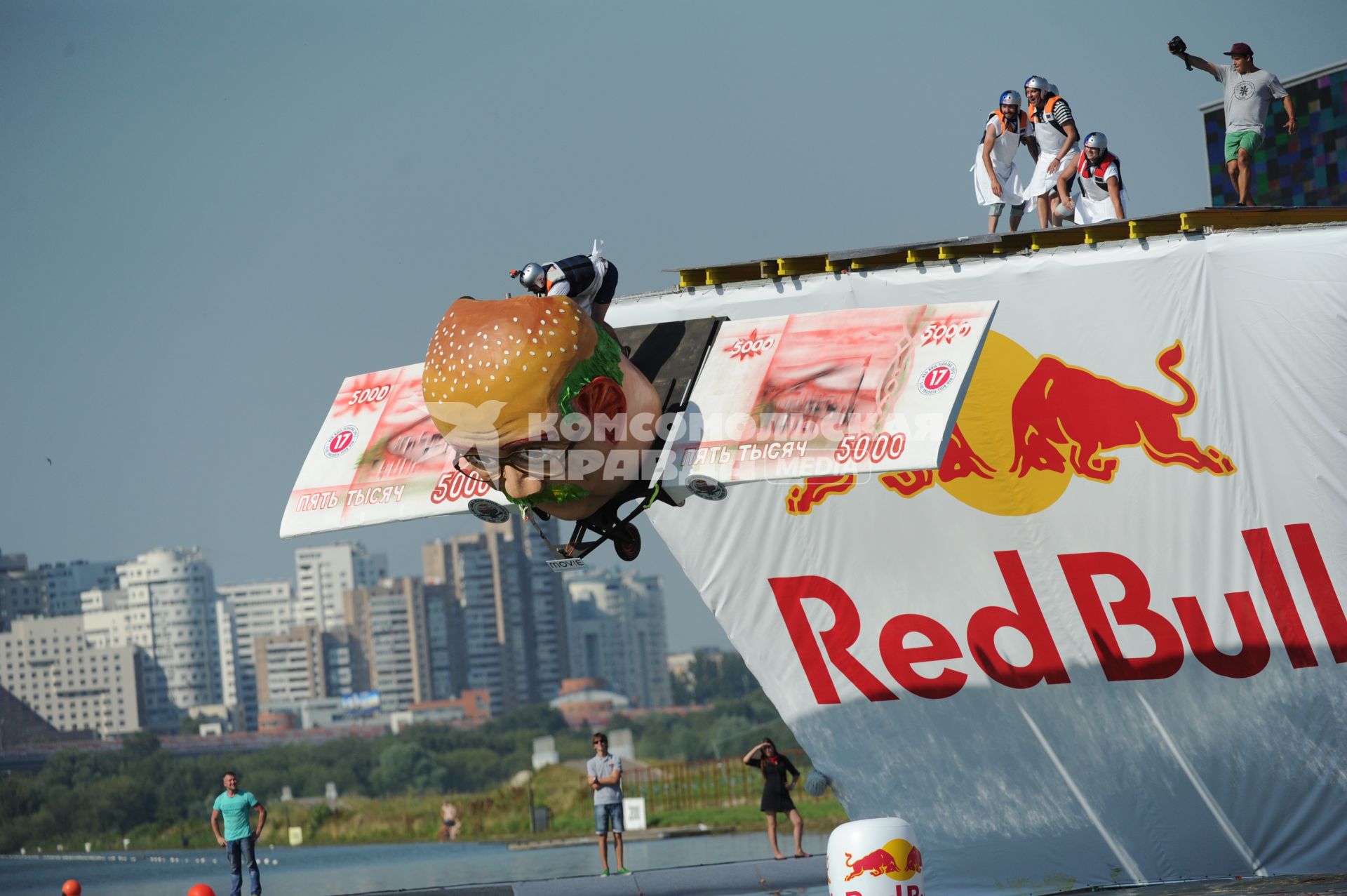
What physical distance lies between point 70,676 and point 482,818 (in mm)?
89284

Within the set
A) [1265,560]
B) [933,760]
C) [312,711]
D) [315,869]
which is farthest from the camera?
[312,711]

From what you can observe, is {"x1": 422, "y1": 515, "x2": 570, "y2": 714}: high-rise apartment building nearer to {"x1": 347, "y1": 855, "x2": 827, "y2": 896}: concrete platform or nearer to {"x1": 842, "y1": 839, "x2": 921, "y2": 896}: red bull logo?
{"x1": 347, "y1": 855, "x2": 827, "y2": 896}: concrete platform

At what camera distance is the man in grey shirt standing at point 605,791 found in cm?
1741

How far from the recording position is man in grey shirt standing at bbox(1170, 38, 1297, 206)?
14.5m

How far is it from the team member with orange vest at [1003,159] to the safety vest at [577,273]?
7053mm

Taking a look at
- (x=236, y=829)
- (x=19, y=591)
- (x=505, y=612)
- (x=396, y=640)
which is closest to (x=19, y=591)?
(x=19, y=591)

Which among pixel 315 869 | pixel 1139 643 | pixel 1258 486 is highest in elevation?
pixel 1258 486

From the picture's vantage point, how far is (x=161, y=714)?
133500 millimetres

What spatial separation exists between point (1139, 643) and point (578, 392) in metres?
6.74

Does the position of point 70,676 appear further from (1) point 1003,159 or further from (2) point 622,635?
(1) point 1003,159

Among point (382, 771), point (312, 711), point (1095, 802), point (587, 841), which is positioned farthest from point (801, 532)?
point (312, 711)

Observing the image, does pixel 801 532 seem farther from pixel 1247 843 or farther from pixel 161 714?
pixel 161 714

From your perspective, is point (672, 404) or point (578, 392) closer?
point (578, 392)

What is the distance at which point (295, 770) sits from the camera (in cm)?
8381
